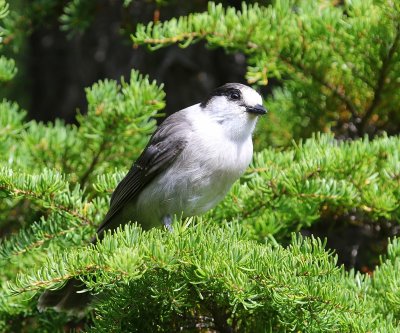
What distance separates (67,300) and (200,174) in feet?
2.57

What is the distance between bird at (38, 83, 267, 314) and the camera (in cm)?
297

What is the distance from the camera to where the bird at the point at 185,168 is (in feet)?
9.74

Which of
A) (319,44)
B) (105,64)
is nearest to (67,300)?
(319,44)

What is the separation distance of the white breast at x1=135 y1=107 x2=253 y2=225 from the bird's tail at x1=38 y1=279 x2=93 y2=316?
0.51 m

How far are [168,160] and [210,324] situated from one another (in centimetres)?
94

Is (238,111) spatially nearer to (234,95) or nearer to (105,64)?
(234,95)

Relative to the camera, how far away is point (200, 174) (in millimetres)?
2986

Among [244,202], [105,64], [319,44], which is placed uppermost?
[319,44]

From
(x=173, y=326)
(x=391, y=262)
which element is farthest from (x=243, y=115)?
(x=173, y=326)

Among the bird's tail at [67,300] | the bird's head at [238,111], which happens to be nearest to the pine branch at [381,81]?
the bird's head at [238,111]

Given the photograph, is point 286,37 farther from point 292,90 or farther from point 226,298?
point 226,298

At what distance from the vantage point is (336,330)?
2.11 m

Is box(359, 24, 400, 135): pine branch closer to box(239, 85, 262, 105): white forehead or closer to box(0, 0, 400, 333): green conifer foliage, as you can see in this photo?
box(0, 0, 400, 333): green conifer foliage

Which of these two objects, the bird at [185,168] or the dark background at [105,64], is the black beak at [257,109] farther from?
the dark background at [105,64]
